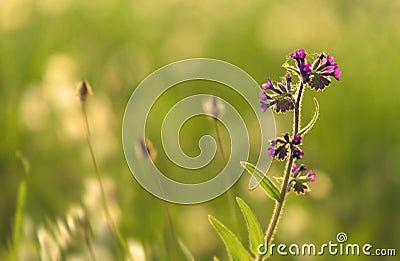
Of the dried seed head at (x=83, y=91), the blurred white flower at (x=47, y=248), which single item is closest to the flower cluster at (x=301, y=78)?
the dried seed head at (x=83, y=91)

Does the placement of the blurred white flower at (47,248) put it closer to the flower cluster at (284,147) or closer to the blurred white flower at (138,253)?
the blurred white flower at (138,253)

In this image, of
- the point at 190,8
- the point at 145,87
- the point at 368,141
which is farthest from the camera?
the point at 190,8

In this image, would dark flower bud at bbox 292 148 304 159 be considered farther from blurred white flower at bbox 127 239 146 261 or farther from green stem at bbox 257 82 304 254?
blurred white flower at bbox 127 239 146 261

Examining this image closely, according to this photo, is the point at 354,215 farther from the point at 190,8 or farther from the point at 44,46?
the point at 190,8

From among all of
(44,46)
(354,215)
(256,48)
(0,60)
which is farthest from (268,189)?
(256,48)

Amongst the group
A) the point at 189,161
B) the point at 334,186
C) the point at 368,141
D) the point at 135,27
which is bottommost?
the point at 334,186
